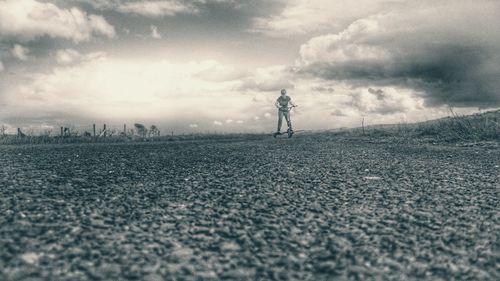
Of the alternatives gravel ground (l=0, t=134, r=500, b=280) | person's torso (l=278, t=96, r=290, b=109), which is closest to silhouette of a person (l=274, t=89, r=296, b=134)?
person's torso (l=278, t=96, r=290, b=109)

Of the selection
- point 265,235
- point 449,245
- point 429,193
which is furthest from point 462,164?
point 265,235

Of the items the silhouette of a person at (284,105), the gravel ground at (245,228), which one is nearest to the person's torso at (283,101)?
the silhouette of a person at (284,105)

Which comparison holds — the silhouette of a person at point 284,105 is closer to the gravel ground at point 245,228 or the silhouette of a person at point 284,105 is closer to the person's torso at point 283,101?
the person's torso at point 283,101

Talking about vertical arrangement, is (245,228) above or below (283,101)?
below

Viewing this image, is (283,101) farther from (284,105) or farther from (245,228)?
(245,228)

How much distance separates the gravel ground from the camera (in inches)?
80.0

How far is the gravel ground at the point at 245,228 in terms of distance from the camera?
2031 mm

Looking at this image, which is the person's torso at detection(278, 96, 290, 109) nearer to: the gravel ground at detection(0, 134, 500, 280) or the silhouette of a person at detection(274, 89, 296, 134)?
the silhouette of a person at detection(274, 89, 296, 134)

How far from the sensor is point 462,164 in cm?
646

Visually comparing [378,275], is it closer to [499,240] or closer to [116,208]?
[499,240]

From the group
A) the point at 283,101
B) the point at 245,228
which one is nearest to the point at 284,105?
the point at 283,101

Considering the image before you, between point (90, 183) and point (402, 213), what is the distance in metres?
2.93

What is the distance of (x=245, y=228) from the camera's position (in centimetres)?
265

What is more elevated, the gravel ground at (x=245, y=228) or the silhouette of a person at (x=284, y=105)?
the silhouette of a person at (x=284, y=105)
